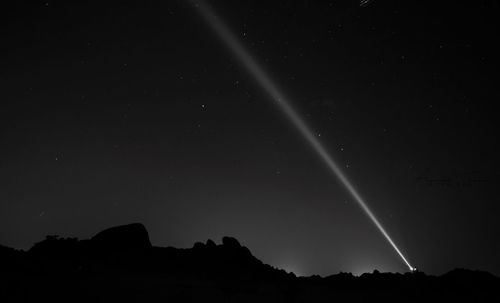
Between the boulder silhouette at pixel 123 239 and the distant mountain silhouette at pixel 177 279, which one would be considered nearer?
the distant mountain silhouette at pixel 177 279

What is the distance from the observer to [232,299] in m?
22.3

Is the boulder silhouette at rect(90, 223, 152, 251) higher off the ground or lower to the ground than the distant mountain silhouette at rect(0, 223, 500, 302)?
higher

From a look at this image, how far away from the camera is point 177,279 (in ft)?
78.9

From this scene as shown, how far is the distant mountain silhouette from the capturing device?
62.5 ft

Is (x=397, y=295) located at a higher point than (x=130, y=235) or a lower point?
lower

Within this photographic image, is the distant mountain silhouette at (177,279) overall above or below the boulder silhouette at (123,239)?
below

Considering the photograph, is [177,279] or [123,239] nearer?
[177,279]

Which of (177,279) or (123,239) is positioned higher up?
(123,239)

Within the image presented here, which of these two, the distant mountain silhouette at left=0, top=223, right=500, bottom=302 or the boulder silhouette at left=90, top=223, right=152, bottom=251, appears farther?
the boulder silhouette at left=90, top=223, right=152, bottom=251

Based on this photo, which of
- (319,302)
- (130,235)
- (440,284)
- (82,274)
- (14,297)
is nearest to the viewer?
(14,297)

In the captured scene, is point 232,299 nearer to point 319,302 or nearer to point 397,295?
point 319,302

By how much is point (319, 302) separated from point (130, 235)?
61.6 feet

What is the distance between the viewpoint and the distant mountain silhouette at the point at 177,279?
62.5 ft

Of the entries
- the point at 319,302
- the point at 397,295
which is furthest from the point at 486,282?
A: the point at 319,302
